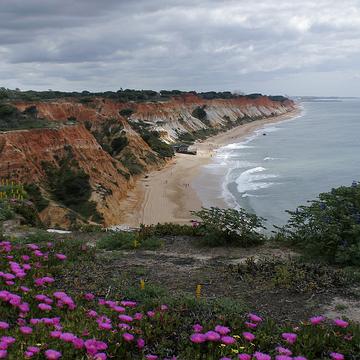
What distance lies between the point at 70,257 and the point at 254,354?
3.86 m

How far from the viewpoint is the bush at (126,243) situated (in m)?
8.64

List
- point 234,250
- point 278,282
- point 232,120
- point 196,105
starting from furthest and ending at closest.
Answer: point 232,120 < point 196,105 < point 234,250 < point 278,282

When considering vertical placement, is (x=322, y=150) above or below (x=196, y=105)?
below

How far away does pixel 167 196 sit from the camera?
118 ft

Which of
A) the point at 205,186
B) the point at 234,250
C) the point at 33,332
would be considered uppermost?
the point at 33,332

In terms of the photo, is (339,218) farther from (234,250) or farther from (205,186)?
(205,186)

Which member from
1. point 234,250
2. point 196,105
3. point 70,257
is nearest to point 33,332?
point 70,257

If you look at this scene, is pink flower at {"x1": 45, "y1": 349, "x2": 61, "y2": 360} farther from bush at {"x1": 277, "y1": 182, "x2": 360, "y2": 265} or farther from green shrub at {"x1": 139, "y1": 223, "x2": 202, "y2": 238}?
green shrub at {"x1": 139, "y1": 223, "x2": 202, "y2": 238}

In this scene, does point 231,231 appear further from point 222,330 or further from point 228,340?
point 228,340

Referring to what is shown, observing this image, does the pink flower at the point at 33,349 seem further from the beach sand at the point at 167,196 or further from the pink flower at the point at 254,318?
the beach sand at the point at 167,196

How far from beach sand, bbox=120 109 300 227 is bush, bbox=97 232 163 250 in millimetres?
18712

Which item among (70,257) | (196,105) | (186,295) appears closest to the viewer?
(186,295)

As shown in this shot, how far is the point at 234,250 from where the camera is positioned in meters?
8.62

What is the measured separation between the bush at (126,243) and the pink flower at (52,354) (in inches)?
204
